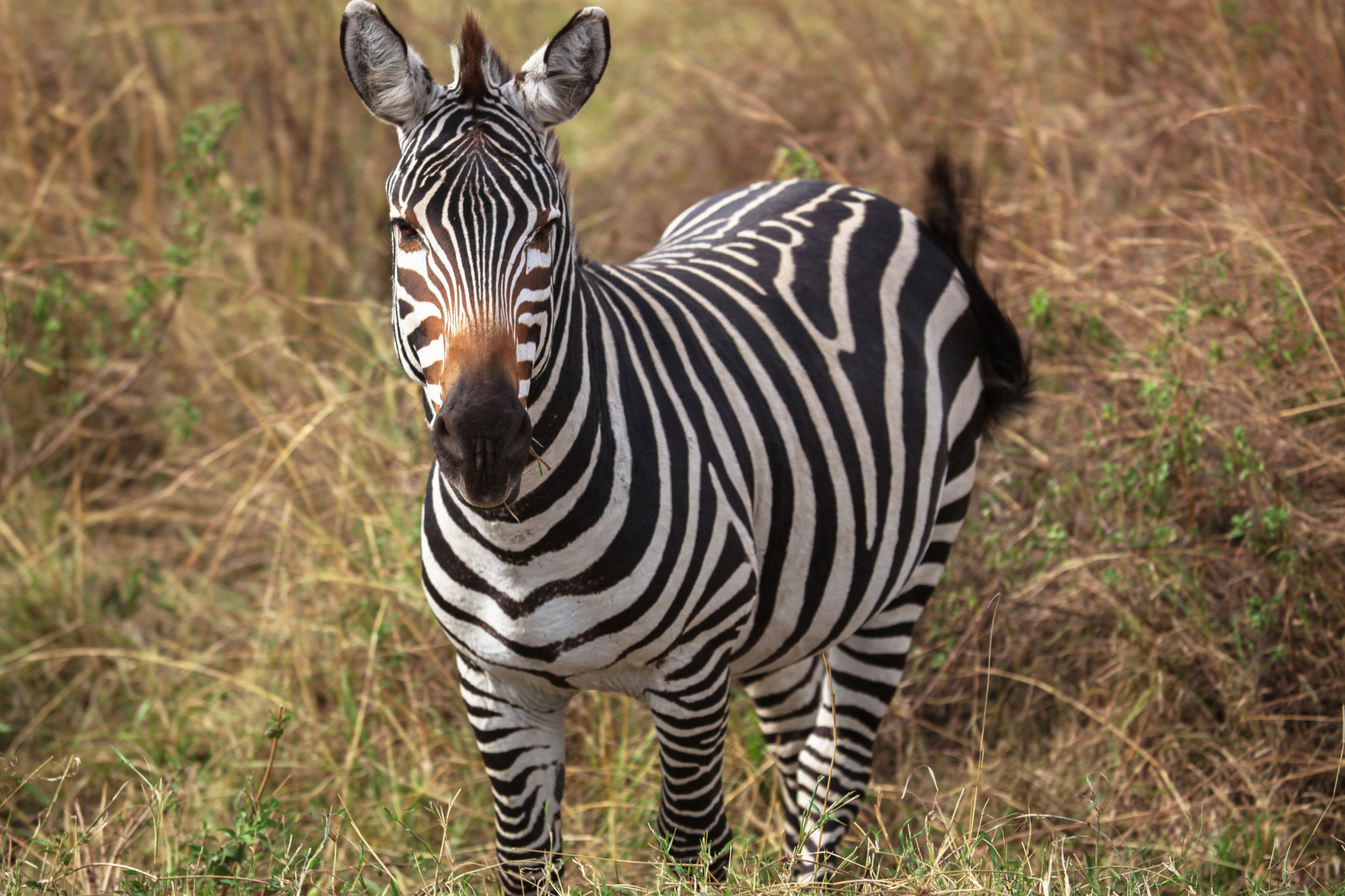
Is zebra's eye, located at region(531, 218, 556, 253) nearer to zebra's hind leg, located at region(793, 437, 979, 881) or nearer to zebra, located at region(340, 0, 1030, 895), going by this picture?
zebra, located at region(340, 0, 1030, 895)

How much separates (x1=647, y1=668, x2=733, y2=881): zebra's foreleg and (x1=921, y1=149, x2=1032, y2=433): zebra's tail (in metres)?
1.49

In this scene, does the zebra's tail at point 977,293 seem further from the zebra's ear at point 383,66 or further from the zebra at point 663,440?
the zebra's ear at point 383,66

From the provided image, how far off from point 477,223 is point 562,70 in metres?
0.45

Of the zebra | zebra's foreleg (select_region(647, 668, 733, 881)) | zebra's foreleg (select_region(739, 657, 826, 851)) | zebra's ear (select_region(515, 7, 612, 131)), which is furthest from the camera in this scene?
zebra's foreleg (select_region(739, 657, 826, 851))

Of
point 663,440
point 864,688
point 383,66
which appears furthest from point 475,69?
point 864,688

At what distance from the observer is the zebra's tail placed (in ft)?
11.8

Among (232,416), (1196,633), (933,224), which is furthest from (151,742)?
(1196,633)

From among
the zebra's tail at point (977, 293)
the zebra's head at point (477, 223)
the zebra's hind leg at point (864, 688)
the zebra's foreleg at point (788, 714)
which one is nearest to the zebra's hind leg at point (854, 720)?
the zebra's hind leg at point (864, 688)

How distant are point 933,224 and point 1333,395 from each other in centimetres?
145

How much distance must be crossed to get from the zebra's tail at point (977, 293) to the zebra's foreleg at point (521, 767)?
5.60 ft

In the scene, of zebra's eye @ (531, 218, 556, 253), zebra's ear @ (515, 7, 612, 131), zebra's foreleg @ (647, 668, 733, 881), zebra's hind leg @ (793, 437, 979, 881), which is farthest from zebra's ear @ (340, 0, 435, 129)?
zebra's hind leg @ (793, 437, 979, 881)

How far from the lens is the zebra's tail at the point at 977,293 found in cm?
361

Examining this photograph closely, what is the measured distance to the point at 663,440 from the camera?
250cm

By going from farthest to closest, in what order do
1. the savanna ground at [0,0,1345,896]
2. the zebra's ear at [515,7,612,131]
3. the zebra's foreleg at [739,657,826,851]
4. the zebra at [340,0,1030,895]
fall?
the zebra's foreleg at [739,657,826,851]
the savanna ground at [0,0,1345,896]
the zebra's ear at [515,7,612,131]
the zebra at [340,0,1030,895]
